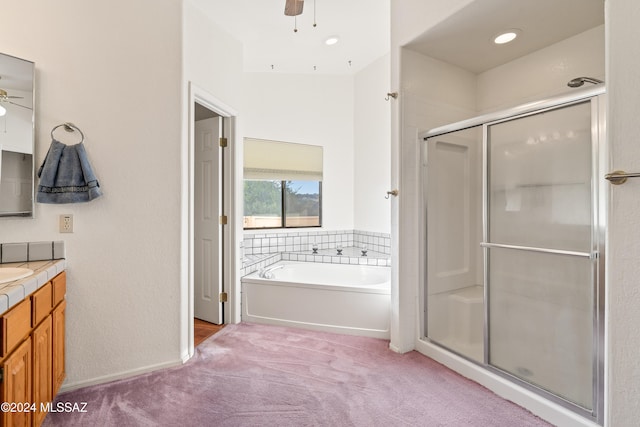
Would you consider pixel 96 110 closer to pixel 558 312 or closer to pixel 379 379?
pixel 379 379

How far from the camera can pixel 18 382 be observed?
130 cm

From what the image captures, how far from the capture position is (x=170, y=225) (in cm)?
225

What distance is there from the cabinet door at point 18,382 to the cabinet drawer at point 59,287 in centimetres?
38

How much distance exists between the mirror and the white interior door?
141 centimetres

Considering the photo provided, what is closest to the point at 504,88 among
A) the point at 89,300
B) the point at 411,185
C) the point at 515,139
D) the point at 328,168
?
the point at 515,139

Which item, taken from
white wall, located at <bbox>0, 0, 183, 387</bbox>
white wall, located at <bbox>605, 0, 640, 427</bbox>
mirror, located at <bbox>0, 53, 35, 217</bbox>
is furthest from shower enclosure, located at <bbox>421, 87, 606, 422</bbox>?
mirror, located at <bbox>0, 53, 35, 217</bbox>

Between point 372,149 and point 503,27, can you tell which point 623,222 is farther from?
point 372,149

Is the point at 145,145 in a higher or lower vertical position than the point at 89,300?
higher

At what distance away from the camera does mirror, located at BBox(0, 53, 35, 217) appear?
5.74 ft

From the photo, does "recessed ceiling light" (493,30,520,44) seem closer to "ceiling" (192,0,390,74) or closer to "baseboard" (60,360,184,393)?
"ceiling" (192,0,390,74)

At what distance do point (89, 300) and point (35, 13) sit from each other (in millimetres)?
1750

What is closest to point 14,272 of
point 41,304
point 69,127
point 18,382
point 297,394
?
point 41,304

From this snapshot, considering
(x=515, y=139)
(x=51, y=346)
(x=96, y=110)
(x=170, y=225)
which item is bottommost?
(x=51, y=346)

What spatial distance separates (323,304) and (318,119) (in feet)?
8.04
